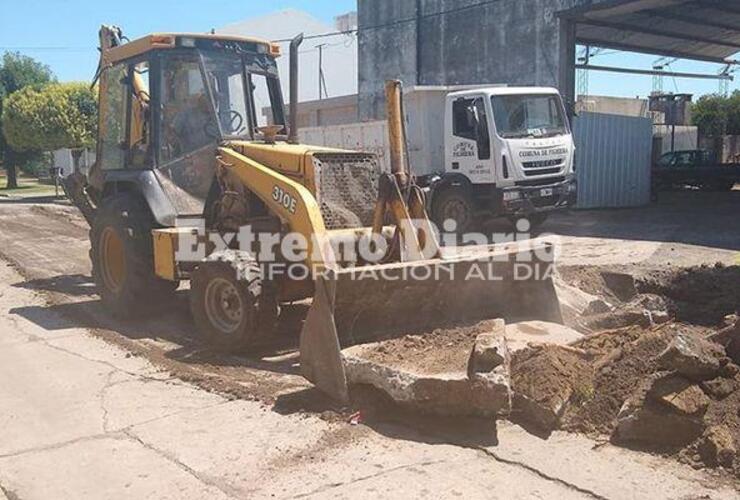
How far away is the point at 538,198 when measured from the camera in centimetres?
1462

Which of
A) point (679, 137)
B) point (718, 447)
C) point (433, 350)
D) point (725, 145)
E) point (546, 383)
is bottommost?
point (718, 447)

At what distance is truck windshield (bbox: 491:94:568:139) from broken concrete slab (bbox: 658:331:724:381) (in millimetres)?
9848

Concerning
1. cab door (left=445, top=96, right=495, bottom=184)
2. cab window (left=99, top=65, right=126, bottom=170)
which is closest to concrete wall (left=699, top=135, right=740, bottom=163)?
cab door (left=445, top=96, right=495, bottom=184)

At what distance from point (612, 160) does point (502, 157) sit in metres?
8.12

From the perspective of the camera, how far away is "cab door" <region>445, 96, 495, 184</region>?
47.3ft

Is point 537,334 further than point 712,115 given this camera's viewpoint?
No

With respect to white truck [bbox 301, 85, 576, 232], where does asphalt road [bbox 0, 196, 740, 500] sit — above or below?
below

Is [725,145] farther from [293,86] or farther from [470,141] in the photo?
[293,86]

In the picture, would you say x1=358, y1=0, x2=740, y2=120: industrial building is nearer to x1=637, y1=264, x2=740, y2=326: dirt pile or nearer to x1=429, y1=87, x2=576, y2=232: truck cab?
x1=429, y1=87, x2=576, y2=232: truck cab

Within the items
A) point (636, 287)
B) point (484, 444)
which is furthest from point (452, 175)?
point (484, 444)

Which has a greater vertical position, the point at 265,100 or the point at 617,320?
the point at 265,100

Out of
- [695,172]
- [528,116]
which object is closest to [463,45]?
[528,116]

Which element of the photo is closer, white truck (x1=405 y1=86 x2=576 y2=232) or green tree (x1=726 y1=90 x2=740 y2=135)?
white truck (x1=405 y1=86 x2=576 y2=232)

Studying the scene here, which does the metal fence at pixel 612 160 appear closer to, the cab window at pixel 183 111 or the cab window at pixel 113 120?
the cab window at pixel 113 120
